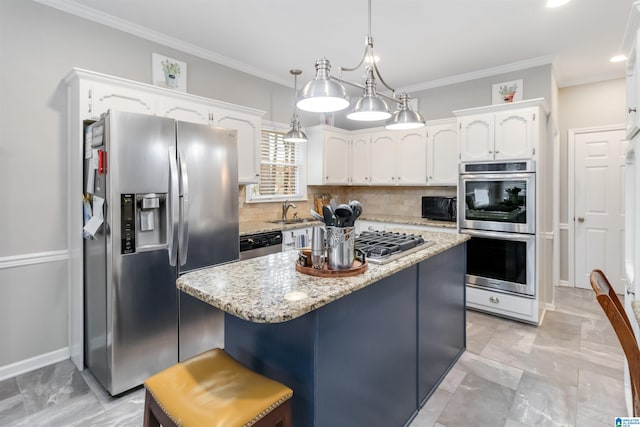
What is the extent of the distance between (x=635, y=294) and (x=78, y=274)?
3.46 m

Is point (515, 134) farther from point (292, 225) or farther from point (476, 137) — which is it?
point (292, 225)

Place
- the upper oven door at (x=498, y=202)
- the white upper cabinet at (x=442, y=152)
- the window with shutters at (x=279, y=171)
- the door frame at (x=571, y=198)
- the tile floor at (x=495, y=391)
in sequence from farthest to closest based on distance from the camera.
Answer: the door frame at (x=571, y=198) < the window with shutters at (x=279, y=171) < the white upper cabinet at (x=442, y=152) < the upper oven door at (x=498, y=202) < the tile floor at (x=495, y=391)

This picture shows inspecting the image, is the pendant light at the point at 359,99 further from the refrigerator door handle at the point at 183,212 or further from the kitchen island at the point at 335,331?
the refrigerator door handle at the point at 183,212

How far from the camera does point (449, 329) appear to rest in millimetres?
2537

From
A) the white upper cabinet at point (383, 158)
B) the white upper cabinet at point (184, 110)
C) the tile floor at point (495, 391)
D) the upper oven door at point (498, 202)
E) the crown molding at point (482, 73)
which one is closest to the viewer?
the tile floor at point (495, 391)

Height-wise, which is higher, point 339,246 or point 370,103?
point 370,103

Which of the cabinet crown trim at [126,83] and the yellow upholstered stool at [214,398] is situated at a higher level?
the cabinet crown trim at [126,83]

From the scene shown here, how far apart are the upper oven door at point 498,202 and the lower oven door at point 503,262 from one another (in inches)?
3.5

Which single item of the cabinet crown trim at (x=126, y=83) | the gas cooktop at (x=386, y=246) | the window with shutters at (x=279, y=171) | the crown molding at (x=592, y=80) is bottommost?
the gas cooktop at (x=386, y=246)

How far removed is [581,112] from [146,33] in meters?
5.15

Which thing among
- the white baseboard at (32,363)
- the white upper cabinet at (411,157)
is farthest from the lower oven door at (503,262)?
the white baseboard at (32,363)

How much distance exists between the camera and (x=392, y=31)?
305cm

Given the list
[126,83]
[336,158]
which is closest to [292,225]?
[336,158]

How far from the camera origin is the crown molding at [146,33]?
8.54ft
